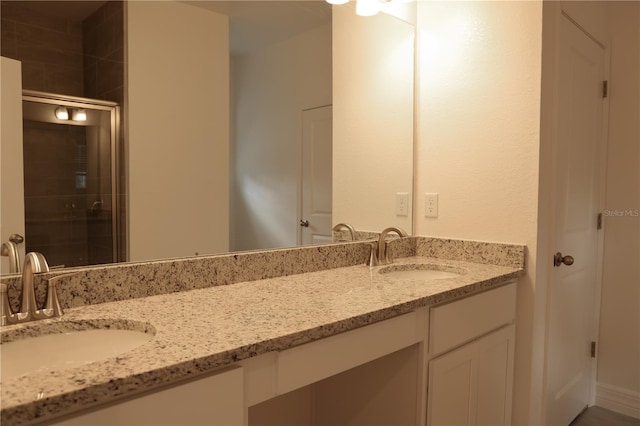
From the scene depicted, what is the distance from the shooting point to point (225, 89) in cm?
147

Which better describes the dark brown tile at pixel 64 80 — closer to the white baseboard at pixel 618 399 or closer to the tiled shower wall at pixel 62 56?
the tiled shower wall at pixel 62 56

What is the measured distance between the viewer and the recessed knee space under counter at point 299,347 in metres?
0.74

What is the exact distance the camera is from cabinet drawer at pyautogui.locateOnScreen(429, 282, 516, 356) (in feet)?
4.63

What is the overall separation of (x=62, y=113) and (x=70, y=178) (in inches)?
6.6

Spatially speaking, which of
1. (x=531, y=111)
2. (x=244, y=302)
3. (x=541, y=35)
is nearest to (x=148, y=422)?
(x=244, y=302)

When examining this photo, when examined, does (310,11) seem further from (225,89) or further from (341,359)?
(341,359)

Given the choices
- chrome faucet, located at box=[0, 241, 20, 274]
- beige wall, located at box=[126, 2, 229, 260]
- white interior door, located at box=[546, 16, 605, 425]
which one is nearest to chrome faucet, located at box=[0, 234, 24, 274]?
chrome faucet, located at box=[0, 241, 20, 274]

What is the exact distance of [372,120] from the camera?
6.79 feet

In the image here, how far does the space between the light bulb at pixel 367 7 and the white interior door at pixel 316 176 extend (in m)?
0.45

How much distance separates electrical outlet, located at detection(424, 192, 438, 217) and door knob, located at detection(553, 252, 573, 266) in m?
0.53

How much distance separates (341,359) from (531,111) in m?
1.25

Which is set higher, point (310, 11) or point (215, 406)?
point (310, 11)

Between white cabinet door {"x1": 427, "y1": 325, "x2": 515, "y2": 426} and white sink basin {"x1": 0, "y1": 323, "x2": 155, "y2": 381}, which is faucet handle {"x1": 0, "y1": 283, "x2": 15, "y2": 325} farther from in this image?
white cabinet door {"x1": 427, "y1": 325, "x2": 515, "y2": 426}

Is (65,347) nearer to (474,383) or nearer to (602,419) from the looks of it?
(474,383)
